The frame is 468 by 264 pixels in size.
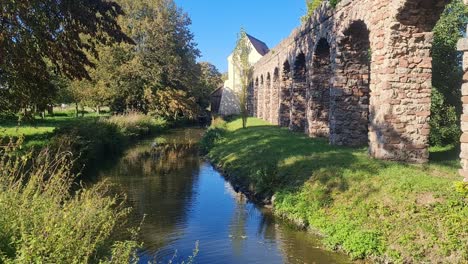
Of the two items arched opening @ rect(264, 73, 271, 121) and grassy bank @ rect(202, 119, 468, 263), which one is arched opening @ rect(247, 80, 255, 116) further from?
grassy bank @ rect(202, 119, 468, 263)

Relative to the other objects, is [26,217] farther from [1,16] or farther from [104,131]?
[104,131]

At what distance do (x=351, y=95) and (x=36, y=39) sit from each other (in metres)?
9.57

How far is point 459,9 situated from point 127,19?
26.0m

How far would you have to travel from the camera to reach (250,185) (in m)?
11.3

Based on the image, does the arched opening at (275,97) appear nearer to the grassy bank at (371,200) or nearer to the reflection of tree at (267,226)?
the grassy bank at (371,200)

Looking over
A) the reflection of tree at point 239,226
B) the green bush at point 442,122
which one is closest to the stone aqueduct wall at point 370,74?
the green bush at point 442,122

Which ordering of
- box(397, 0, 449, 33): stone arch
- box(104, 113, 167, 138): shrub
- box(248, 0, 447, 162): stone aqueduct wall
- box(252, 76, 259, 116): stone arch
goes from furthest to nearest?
box(252, 76, 259, 116): stone arch, box(104, 113, 167, 138): shrub, box(248, 0, 447, 162): stone aqueduct wall, box(397, 0, 449, 33): stone arch

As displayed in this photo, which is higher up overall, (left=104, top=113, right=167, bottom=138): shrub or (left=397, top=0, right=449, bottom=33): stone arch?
(left=397, top=0, right=449, bottom=33): stone arch

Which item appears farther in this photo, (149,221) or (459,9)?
(459,9)

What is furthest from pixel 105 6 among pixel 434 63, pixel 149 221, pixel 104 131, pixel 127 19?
pixel 127 19

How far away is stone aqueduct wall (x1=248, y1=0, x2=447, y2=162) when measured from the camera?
33.8 feet

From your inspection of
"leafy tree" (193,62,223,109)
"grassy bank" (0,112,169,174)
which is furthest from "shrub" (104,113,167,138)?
A: "leafy tree" (193,62,223,109)

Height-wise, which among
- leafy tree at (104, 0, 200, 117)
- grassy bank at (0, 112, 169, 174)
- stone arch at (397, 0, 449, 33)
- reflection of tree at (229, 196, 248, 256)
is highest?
leafy tree at (104, 0, 200, 117)

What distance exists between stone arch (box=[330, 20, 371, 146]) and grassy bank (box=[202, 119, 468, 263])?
122 centimetres
